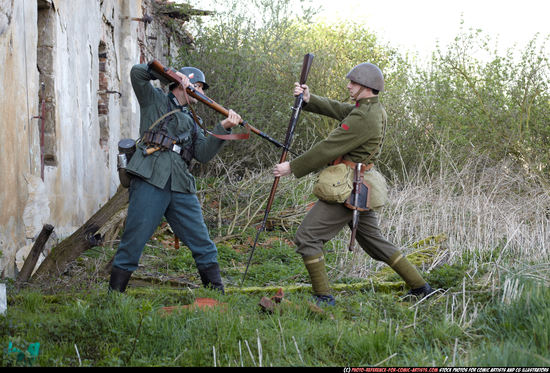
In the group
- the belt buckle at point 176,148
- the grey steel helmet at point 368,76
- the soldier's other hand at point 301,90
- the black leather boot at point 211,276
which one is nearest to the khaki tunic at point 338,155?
the grey steel helmet at point 368,76

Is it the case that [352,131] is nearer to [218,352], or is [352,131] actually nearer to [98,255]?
[218,352]

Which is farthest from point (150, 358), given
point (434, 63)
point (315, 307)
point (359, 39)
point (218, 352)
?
point (359, 39)

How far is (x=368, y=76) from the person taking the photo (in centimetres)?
458

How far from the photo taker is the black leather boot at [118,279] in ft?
14.1

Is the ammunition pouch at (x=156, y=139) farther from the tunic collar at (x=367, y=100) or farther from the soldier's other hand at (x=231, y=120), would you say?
the tunic collar at (x=367, y=100)

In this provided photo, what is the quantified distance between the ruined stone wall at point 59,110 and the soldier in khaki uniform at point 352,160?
2455 mm

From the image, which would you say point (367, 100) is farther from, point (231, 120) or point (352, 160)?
point (231, 120)

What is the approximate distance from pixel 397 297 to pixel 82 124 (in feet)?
Answer: 15.6

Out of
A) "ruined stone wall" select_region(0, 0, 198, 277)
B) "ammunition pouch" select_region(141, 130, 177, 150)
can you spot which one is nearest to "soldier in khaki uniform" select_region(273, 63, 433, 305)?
"ammunition pouch" select_region(141, 130, 177, 150)

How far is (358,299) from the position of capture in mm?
4547

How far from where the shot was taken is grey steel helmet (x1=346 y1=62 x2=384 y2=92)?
180 inches

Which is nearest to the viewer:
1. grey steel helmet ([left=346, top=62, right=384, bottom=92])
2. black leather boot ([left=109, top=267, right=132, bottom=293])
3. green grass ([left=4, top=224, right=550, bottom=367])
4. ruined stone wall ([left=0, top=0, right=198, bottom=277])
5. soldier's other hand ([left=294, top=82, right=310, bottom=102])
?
green grass ([left=4, top=224, right=550, bottom=367])

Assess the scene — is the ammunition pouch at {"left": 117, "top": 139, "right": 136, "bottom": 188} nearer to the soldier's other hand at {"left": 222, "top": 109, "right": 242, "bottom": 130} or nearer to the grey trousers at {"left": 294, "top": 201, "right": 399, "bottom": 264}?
the soldier's other hand at {"left": 222, "top": 109, "right": 242, "bottom": 130}

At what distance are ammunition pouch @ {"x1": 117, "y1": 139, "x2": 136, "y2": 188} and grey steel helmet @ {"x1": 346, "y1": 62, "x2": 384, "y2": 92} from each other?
1.88 meters
